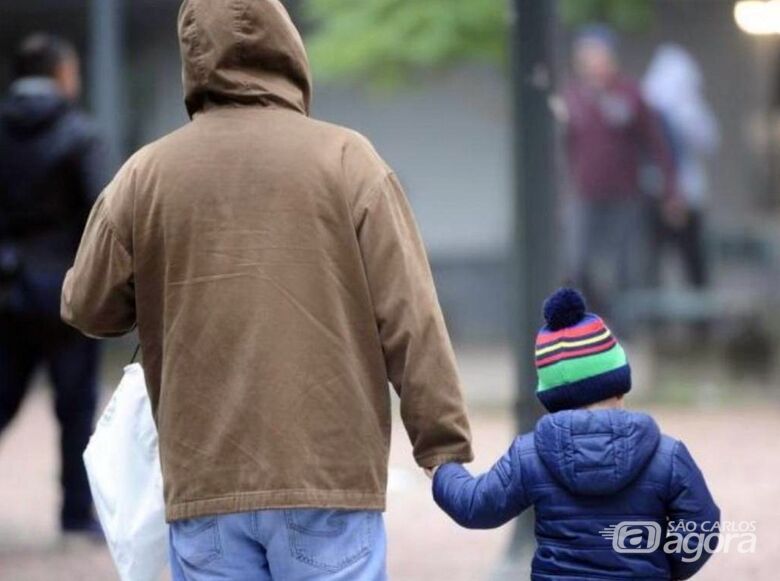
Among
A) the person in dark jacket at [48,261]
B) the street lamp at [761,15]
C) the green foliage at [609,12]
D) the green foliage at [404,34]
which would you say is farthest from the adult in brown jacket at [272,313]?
the green foliage at [609,12]

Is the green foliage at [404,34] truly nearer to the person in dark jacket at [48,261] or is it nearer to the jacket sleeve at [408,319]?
the person in dark jacket at [48,261]

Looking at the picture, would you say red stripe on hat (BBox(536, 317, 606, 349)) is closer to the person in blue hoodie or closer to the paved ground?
the person in blue hoodie

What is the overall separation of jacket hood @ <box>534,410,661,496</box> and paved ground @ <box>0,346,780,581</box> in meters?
2.53

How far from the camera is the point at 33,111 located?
24.4 ft

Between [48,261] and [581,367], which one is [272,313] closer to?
[581,367]

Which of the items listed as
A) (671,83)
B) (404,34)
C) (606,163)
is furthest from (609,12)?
(404,34)

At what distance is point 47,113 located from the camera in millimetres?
7422

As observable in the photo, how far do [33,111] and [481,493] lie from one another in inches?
158

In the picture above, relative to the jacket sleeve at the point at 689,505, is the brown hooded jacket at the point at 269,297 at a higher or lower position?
higher

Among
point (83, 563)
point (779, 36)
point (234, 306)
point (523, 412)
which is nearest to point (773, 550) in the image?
point (523, 412)

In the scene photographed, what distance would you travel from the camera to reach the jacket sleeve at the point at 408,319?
385cm

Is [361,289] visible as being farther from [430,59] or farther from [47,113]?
[430,59]

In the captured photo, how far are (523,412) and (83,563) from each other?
1.86m

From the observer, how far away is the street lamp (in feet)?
43.1
